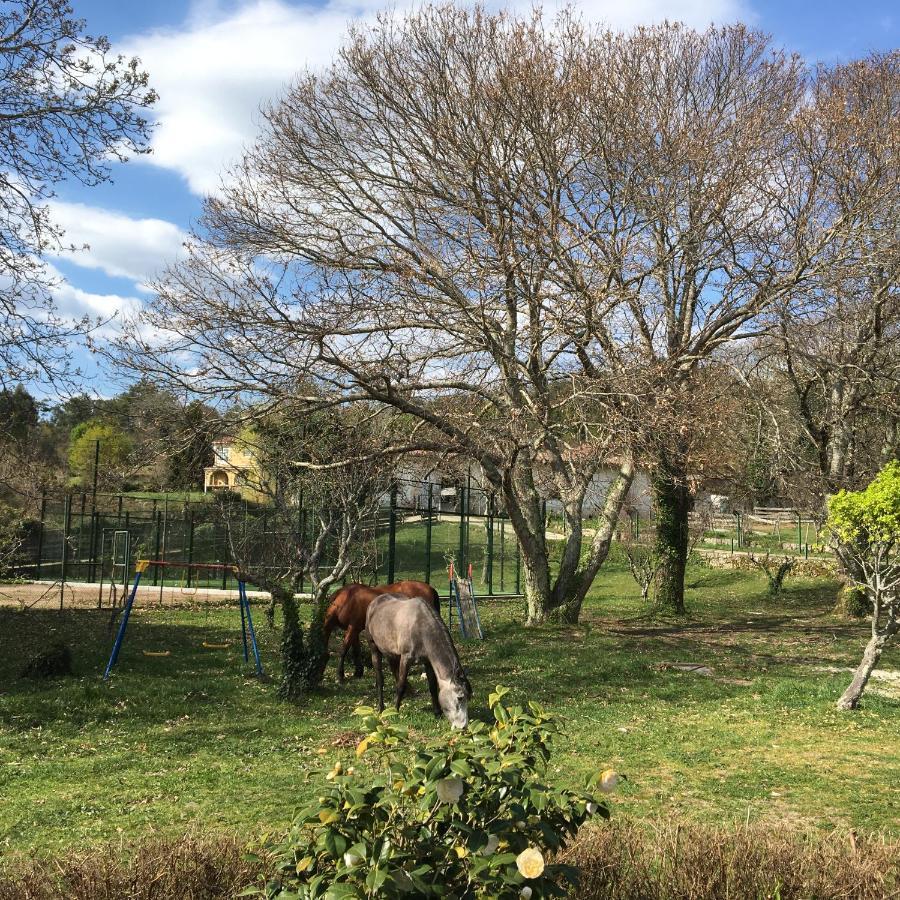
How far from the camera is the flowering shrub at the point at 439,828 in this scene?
9.64 feet

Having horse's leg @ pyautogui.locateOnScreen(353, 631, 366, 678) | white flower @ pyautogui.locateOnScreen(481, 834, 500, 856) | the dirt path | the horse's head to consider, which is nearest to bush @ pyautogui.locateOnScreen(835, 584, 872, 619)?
horse's leg @ pyautogui.locateOnScreen(353, 631, 366, 678)

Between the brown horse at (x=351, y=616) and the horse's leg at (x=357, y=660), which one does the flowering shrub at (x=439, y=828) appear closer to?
the brown horse at (x=351, y=616)

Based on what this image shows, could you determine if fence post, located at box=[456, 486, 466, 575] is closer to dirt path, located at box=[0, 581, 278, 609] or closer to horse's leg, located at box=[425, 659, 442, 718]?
dirt path, located at box=[0, 581, 278, 609]

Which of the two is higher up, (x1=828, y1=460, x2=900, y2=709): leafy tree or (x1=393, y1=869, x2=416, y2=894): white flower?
(x1=828, y1=460, x2=900, y2=709): leafy tree

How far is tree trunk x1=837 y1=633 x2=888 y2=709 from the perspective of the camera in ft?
34.0

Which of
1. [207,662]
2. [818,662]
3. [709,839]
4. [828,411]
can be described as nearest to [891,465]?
[818,662]

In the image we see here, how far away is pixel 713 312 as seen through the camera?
18.4 metres

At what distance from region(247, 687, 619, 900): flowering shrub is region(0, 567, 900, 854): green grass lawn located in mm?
2378

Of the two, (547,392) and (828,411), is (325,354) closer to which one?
(547,392)

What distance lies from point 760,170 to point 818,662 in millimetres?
9304

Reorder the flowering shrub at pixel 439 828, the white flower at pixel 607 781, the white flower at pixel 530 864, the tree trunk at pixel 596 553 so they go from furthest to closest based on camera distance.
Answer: the tree trunk at pixel 596 553, the white flower at pixel 607 781, the flowering shrub at pixel 439 828, the white flower at pixel 530 864

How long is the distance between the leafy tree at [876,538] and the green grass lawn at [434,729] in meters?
0.70

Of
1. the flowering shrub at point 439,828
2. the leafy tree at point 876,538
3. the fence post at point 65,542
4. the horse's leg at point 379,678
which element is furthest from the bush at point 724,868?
the fence post at point 65,542

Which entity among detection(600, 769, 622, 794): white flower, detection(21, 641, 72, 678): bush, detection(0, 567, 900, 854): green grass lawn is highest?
detection(600, 769, 622, 794): white flower
